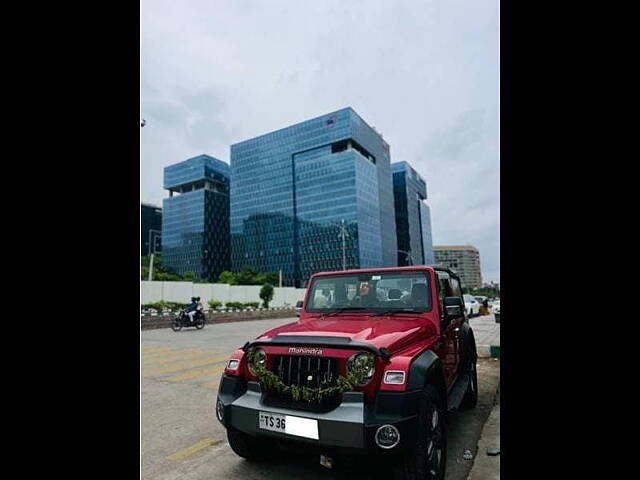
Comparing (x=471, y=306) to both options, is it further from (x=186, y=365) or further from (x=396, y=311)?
(x=396, y=311)

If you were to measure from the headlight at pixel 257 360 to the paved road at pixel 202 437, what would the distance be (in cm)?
85

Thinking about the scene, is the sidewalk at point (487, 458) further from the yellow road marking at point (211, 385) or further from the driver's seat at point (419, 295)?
the yellow road marking at point (211, 385)

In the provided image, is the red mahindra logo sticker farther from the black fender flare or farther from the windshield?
the windshield

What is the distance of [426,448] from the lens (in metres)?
2.81

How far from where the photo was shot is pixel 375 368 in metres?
2.87

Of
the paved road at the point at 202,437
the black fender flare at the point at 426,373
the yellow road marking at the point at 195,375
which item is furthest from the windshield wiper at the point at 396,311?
the yellow road marking at the point at 195,375

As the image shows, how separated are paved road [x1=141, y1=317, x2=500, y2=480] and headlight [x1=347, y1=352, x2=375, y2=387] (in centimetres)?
76

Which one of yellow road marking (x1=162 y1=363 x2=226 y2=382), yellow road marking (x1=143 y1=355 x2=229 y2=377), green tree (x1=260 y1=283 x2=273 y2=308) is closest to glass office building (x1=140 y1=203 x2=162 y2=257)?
green tree (x1=260 y1=283 x2=273 y2=308)

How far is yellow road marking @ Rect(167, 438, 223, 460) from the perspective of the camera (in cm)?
376

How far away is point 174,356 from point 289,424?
789cm

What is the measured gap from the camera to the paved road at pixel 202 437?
3336 millimetres
